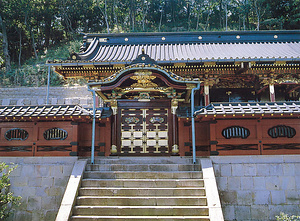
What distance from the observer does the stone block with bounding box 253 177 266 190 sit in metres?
8.97

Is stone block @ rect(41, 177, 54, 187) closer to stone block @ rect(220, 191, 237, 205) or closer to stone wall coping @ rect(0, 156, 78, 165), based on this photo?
stone wall coping @ rect(0, 156, 78, 165)

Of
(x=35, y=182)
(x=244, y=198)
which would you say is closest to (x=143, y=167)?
(x=244, y=198)

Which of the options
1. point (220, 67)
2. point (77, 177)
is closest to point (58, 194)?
point (77, 177)

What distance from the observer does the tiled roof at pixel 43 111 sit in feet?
32.5

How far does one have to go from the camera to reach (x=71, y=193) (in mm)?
7836

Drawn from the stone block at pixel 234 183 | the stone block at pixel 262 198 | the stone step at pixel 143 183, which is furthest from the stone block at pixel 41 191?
the stone block at pixel 262 198

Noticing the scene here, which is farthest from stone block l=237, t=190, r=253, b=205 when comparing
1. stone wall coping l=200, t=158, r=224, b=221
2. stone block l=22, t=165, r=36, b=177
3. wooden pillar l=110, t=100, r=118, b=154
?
stone block l=22, t=165, r=36, b=177

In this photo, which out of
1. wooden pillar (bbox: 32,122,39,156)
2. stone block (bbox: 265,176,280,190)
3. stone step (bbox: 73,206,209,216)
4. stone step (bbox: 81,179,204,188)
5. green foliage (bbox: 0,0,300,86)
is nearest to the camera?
stone step (bbox: 73,206,209,216)

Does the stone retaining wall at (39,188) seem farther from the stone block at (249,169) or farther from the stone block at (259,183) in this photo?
the stone block at (259,183)

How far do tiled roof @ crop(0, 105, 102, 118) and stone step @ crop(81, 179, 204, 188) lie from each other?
258cm

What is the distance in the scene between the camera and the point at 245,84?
14383 mm

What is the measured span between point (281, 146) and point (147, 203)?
17.7 feet

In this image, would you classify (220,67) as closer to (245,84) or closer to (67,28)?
(245,84)

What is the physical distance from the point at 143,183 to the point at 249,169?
11.5 feet
